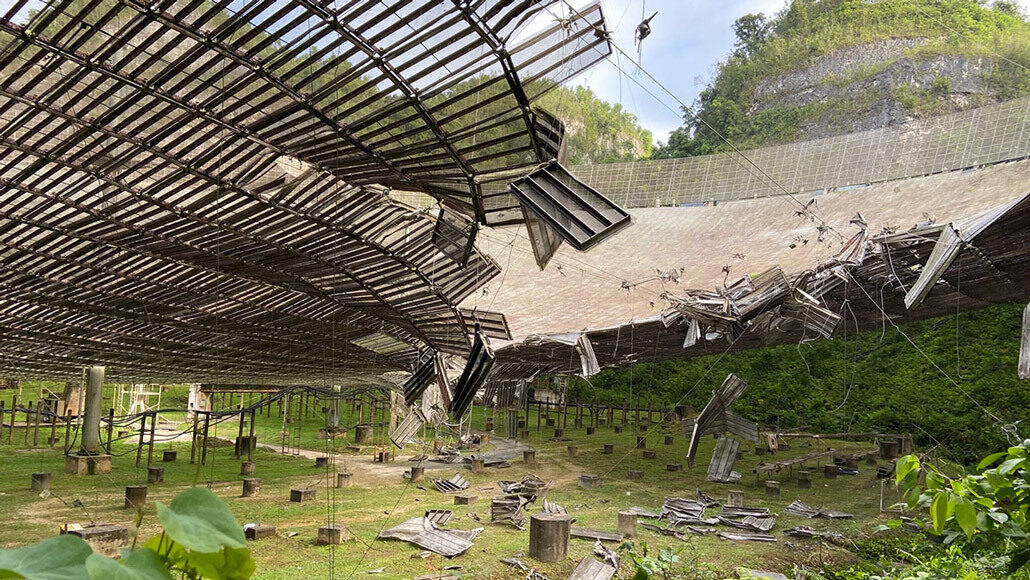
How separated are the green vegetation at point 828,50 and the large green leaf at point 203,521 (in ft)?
134

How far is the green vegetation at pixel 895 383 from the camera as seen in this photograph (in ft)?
77.0

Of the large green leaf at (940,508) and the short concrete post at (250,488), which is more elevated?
the large green leaf at (940,508)

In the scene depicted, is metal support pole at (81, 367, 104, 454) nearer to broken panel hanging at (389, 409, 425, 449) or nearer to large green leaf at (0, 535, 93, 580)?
broken panel hanging at (389, 409, 425, 449)

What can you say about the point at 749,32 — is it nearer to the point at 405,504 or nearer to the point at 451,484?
the point at 451,484

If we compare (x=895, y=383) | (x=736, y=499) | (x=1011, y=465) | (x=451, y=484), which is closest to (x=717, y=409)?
(x=736, y=499)

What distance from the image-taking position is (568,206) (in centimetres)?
838

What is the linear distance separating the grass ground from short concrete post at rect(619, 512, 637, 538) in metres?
0.28

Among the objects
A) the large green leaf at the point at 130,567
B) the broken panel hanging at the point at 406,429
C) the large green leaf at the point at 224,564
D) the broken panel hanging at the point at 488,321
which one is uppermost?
the broken panel hanging at the point at 488,321

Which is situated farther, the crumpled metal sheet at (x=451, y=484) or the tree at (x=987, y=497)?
the crumpled metal sheet at (x=451, y=484)

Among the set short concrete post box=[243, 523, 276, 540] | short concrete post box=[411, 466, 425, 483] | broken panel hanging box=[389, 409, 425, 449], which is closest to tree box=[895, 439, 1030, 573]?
short concrete post box=[243, 523, 276, 540]

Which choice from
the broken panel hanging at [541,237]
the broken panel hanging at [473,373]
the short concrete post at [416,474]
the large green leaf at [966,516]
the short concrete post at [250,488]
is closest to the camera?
the large green leaf at [966,516]

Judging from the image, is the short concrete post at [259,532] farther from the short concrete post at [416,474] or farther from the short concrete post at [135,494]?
the short concrete post at [416,474]

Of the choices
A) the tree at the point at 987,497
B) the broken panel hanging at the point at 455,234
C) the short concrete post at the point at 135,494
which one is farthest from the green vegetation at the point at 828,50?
the tree at the point at 987,497

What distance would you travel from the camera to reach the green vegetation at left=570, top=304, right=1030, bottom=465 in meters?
23.5
